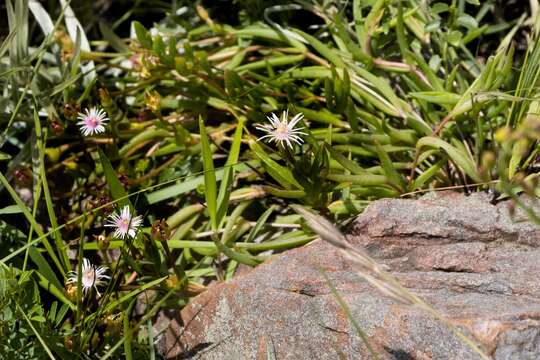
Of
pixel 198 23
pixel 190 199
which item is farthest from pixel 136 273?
pixel 198 23

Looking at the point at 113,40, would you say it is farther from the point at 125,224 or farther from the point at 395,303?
the point at 395,303

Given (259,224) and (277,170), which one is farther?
(259,224)

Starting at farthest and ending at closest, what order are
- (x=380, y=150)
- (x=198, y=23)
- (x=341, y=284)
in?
(x=198, y=23), (x=380, y=150), (x=341, y=284)

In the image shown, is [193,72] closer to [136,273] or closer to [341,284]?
[136,273]

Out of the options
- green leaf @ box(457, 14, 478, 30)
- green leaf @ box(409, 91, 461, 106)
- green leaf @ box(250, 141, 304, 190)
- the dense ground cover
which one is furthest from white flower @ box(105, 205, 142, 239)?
green leaf @ box(457, 14, 478, 30)

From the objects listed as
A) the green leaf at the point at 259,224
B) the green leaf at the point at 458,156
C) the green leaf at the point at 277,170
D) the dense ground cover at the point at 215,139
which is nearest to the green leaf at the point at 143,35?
the dense ground cover at the point at 215,139

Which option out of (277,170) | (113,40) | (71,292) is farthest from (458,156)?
(113,40)

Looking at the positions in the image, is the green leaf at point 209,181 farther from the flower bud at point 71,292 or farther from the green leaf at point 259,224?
the flower bud at point 71,292

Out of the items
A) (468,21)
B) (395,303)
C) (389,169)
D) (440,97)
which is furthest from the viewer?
(468,21)
